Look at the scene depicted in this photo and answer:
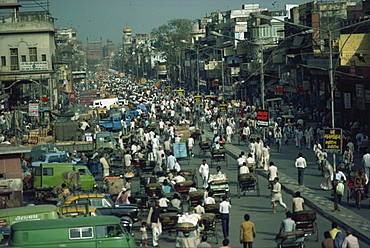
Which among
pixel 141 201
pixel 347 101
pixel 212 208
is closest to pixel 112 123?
pixel 347 101

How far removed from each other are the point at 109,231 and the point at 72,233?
868mm

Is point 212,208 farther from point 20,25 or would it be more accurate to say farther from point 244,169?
point 20,25

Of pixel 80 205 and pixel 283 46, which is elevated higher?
pixel 283 46

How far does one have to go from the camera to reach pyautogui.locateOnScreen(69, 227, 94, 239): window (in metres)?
15.1

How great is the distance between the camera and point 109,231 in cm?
1545

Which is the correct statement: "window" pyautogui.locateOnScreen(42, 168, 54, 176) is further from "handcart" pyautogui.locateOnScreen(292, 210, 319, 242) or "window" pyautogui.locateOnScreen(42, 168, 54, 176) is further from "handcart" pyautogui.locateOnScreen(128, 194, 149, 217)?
"handcart" pyautogui.locateOnScreen(292, 210, 319, 242)

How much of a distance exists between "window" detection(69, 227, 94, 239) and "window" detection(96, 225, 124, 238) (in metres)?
0.18

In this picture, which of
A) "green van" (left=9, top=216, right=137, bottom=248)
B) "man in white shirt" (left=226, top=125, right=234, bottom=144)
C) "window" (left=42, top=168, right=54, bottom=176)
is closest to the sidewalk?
"green van" (left=9, top=216, right=137, bottom=248)

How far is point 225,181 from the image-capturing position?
22.7 m

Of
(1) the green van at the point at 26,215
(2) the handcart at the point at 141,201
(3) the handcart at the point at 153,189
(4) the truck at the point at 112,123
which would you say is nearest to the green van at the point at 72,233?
(1) the green van at the point at 26,215

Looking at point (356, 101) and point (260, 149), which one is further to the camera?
point (356, 101)

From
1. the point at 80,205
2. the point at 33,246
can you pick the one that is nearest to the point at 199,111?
the point at 80,205

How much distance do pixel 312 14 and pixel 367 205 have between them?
44.8 meters

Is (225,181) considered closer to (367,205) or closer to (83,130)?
(367,205)
